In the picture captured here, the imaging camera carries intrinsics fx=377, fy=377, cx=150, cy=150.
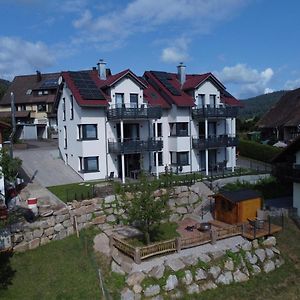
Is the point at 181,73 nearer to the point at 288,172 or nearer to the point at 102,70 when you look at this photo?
the point at 102,70

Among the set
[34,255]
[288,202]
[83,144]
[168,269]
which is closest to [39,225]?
[34,255]

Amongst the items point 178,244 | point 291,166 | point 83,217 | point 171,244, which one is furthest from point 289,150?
point 83,217

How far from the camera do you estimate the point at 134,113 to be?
1316 inches

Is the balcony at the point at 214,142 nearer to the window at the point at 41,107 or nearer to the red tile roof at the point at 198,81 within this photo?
the red tile roof at the point at 198,81

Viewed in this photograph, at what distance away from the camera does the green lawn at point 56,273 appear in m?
17.7

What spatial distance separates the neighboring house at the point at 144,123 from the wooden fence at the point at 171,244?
1155cm

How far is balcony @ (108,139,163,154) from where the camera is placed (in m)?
32.8

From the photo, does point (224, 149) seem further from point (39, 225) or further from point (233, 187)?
point (39, 225)

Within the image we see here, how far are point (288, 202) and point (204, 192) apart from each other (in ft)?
21.1

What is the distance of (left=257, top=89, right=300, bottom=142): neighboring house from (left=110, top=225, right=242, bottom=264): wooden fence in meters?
28.4

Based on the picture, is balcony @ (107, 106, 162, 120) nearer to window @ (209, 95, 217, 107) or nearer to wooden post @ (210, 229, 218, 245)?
window @ (209, 95, 217, 107)

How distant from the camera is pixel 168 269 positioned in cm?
1952

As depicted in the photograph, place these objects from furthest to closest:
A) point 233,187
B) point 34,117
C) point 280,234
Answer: point 34,117, point 233,187, point 280,234

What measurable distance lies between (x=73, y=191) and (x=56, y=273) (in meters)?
10.1
